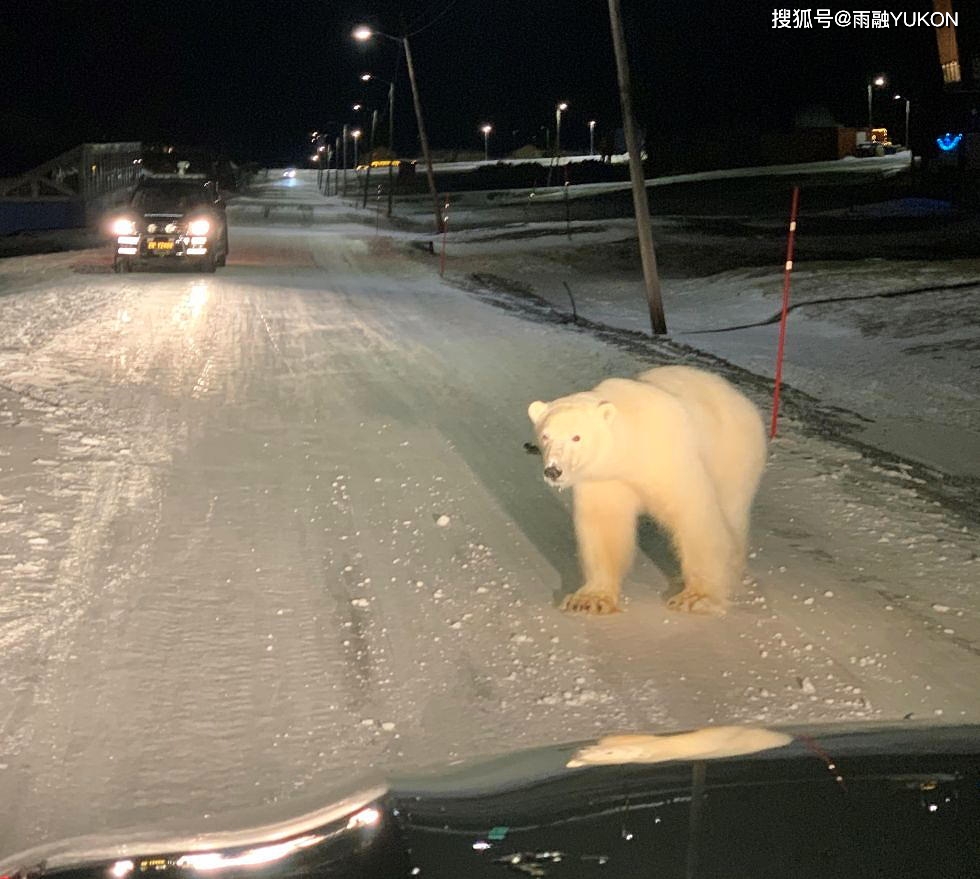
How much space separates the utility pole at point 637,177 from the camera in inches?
712

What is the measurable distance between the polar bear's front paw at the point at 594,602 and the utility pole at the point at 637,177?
12.0m

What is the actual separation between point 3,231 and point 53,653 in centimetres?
4360

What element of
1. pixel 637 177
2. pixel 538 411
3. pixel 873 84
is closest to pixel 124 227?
pixel 637 177

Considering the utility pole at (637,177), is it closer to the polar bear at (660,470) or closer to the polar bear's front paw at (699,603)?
the polar bear at (660,470)

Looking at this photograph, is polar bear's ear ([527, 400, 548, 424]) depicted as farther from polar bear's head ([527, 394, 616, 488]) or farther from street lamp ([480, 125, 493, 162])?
street lamp ([480, 125, 493, 162])

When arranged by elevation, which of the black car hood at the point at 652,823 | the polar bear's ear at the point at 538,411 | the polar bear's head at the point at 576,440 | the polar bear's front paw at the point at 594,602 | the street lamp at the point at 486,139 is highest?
the street lamp at the point at 486,139

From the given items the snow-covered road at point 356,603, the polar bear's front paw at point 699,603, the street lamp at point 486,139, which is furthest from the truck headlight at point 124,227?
the street lamp at point 486,139

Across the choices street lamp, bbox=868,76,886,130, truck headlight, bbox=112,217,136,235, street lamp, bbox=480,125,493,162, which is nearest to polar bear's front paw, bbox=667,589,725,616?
truck headlight, bbox=112,217,136,235

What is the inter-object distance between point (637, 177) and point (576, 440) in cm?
1337

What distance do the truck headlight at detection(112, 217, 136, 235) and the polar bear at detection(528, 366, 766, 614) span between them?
71.8 ft

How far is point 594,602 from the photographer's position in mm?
6355

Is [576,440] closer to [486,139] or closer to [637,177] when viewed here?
[637,177]

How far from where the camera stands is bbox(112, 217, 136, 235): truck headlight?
26547mm


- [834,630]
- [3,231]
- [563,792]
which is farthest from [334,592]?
[3,231]
